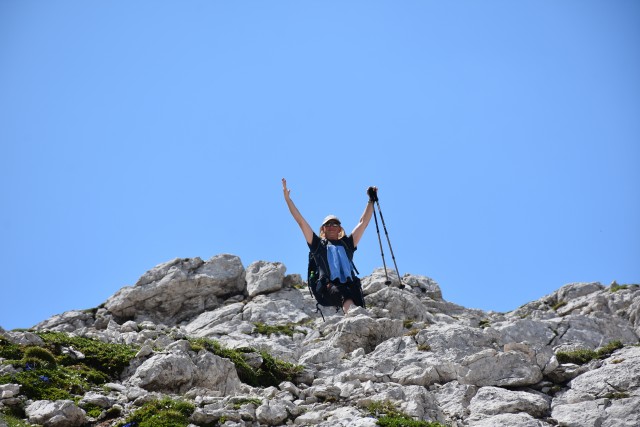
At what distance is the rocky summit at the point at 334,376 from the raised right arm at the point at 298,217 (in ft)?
11.5

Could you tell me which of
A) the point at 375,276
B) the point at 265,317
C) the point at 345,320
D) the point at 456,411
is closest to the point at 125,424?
the point at 456,411

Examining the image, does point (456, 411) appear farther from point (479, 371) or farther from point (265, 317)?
point (265, 317)

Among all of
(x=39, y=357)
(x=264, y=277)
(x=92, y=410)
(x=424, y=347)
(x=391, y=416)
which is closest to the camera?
(x=92, y=410)

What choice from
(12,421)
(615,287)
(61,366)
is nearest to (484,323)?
(615,287)

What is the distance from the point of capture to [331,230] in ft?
95.2

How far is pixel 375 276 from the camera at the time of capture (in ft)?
118

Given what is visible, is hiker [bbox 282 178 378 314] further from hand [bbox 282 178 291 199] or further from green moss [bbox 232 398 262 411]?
green moss [bbox 232 398 262 411]

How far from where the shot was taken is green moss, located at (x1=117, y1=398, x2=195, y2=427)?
15.1m

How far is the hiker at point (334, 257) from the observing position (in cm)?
2762

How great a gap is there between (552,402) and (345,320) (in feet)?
27.8

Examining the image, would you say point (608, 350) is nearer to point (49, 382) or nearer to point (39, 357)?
point (49, 382)

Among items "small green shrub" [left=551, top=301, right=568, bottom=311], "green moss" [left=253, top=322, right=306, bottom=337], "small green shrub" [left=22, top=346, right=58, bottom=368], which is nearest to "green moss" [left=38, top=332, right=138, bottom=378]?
"small green shrub" [left=22, top=346, right=58, bottom=368]

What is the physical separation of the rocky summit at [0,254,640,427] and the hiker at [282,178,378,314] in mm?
1343

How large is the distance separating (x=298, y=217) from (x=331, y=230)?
147cm
